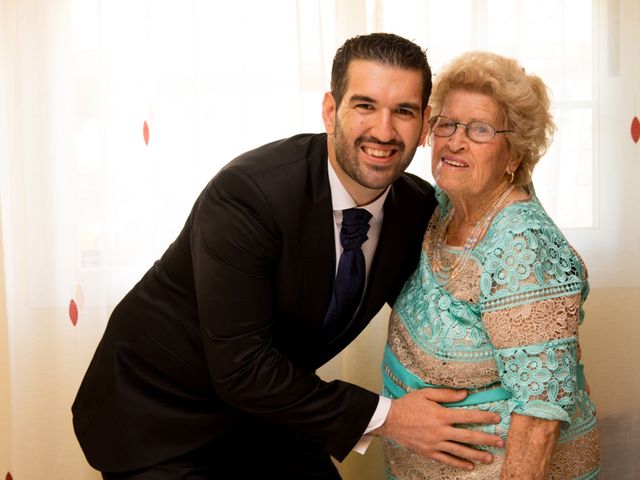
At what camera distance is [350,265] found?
1.80 meters

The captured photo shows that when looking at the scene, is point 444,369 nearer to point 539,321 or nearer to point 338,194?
point 539,321

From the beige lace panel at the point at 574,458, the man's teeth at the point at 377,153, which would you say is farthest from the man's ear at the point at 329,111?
the beige lace panel at the point at 574,458

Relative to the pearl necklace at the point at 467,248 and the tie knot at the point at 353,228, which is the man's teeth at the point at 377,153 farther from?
the pearl necklace at the point at 467,248

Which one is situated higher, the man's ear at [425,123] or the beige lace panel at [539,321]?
the man's ear at [425,123]

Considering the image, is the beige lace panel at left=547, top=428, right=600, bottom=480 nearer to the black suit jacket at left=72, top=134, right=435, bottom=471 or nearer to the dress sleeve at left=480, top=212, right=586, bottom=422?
the dress sleeve at left=480, top=212, right=586, bottom=422

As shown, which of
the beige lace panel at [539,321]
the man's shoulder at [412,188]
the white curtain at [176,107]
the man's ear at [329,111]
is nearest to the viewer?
the beige lace panel at [539,321]

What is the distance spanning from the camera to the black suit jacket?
1688 millimetres

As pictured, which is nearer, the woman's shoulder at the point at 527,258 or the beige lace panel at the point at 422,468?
the woman's shoulder at the point at 527,258

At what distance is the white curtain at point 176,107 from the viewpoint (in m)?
2.48

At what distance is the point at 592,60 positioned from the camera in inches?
98.7

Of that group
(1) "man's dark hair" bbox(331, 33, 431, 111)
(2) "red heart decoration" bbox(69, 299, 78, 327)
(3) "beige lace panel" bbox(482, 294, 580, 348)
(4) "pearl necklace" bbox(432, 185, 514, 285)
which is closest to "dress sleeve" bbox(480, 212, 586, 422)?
(3) "beige lace panel" bbox(482, 294, 580, 348)

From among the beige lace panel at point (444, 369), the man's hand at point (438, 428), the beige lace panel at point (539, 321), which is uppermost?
the beige lace panel at point (539, 321)

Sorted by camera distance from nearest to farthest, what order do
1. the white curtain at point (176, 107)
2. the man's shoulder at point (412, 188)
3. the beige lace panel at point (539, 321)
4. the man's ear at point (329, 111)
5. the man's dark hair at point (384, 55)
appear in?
the beige lace panel at point (539, 321), the man's dark hair at point (384, 55), the man's ear at point (329, 111), the man's shoulder at point (412, 188), the white curtain at point (176, 107)

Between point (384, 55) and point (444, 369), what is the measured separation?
670mm
